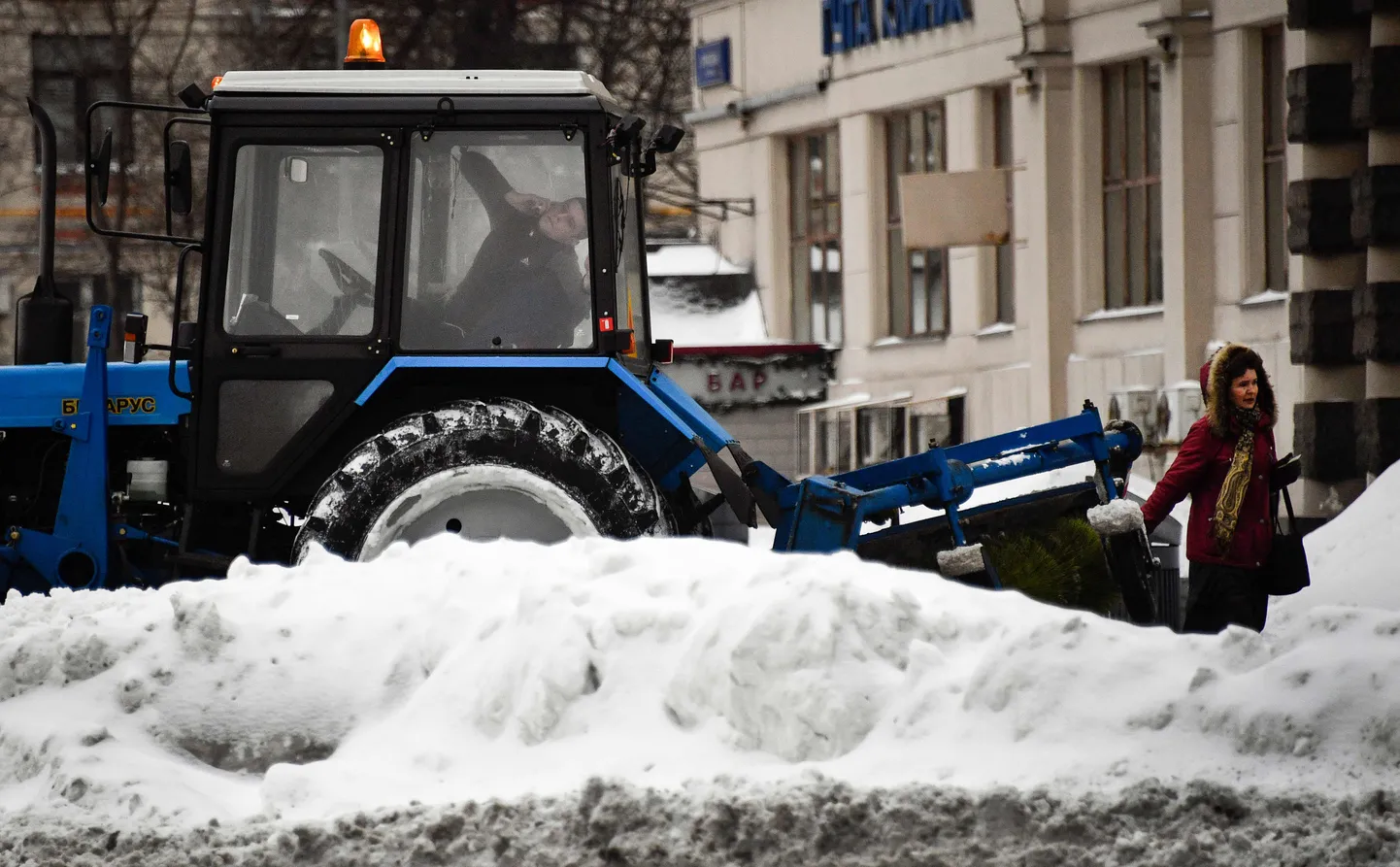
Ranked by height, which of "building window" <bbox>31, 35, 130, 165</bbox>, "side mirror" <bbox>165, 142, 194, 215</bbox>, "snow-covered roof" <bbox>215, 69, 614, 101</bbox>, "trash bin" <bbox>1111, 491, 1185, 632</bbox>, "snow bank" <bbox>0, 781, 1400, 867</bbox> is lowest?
"snow bank" <bbox>0, 781, 1400, 867</bbox>

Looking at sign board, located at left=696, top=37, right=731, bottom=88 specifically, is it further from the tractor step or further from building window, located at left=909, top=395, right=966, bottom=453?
the tractor step

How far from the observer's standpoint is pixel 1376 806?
4.97 m

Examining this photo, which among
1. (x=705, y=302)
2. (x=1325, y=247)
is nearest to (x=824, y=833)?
(x=1325, y=247)

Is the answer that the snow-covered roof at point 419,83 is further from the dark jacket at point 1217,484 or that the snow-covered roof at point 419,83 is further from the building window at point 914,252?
the building window at point 914,252

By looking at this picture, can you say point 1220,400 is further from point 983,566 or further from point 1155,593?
point 983,566

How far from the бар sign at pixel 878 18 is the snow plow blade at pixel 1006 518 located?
12019 millimetres

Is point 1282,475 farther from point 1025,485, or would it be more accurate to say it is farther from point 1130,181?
point 1130,181

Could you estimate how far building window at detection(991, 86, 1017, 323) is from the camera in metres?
19.2

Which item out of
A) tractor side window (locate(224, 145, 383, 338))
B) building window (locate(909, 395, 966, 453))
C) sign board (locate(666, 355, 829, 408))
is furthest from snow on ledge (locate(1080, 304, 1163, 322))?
tractor side window (locate(224, 145, 383, 338))

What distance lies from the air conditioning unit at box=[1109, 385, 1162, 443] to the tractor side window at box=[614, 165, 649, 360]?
8442 mm

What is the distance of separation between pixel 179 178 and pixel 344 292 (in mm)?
688

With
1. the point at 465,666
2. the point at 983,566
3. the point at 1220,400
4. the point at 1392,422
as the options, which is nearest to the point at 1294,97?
the point at 1392,422

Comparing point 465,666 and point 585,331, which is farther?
point 585,331

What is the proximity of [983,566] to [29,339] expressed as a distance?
3.94 m
